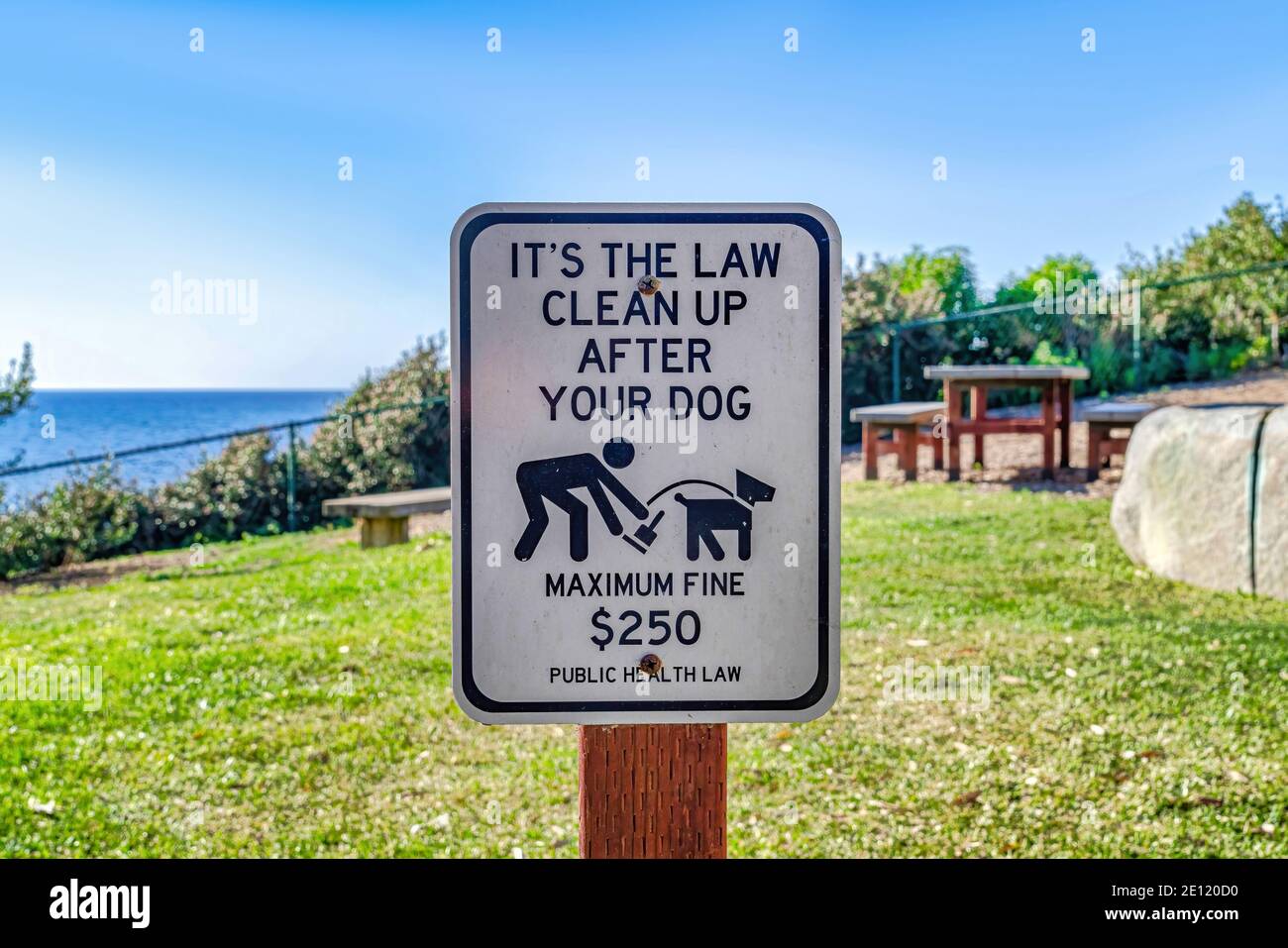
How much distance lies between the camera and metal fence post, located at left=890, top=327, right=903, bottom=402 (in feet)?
46.5

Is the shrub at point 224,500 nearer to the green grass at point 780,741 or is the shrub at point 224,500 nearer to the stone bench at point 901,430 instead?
the green grass at point 780,741

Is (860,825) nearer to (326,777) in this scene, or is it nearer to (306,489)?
(326,777)

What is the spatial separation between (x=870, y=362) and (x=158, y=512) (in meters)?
9.42

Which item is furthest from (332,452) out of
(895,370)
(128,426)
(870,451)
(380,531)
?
(128,426)

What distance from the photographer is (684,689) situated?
4.63 feet

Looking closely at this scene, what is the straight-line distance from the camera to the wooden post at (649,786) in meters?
1.43

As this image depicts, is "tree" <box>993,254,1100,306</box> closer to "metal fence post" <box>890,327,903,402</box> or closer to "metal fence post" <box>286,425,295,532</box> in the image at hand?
"metal fence post" <box>890,327,903,402</box>

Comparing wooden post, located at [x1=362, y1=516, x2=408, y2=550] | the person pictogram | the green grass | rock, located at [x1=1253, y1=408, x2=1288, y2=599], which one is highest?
the person pictogram

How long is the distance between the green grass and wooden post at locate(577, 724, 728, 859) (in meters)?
2.19

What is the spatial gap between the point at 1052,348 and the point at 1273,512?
1021 centimetres

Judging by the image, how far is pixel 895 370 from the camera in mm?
14250

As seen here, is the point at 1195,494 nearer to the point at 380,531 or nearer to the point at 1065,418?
the point at 1065,418

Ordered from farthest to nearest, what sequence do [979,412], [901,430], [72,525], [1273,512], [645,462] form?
[72,525] → [979,412] → [901,430] → [1273,512] → [645,462]

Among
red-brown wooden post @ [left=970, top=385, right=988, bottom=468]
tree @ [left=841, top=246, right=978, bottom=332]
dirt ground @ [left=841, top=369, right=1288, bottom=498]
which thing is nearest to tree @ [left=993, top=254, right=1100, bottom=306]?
tree @ [left=841, top=246, right=978, bottom=332]
